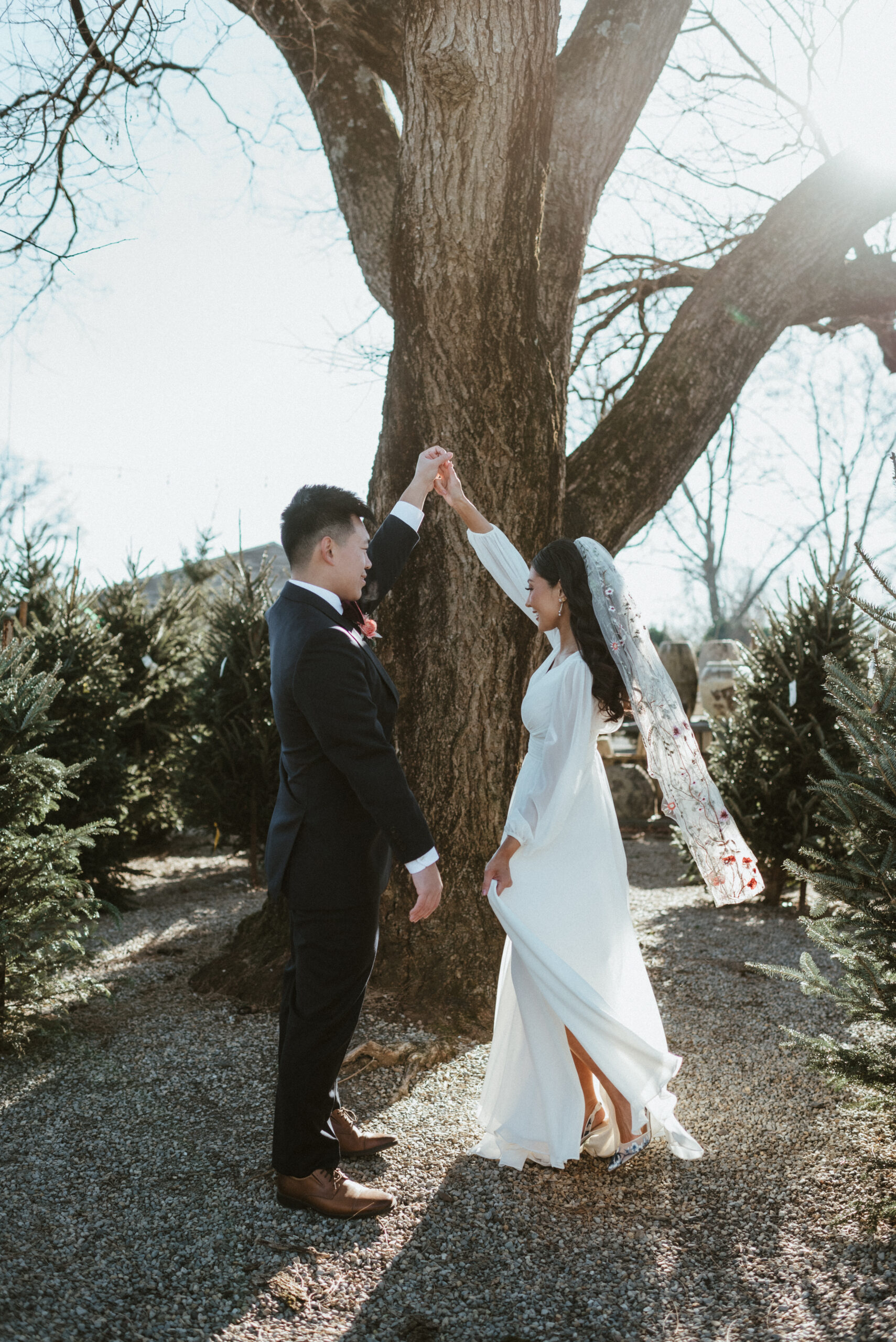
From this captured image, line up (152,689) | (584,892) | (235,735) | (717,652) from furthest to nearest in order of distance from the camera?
1. (717,652)
2. (152,689)
3. (235,735)
4. (584,892)

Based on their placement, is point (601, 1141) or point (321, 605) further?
point (601, 1141)

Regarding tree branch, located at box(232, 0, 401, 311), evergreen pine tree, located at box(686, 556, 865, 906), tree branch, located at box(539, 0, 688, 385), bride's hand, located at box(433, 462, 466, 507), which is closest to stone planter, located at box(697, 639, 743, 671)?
evergreen pine tree, located at box(686, 556, 865, 906)

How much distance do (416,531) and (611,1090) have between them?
6.85 ft

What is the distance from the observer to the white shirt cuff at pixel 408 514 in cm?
352

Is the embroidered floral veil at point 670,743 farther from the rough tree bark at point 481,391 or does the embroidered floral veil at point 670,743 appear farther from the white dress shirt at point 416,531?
the rough tree bark at point 481,391

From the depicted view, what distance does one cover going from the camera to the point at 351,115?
5.08 m

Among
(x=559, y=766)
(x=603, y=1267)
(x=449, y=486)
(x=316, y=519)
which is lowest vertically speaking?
(x=603, y=1267)

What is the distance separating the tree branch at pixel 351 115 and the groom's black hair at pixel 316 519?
258cm

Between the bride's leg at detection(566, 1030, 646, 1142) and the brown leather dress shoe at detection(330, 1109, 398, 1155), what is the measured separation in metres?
0.71

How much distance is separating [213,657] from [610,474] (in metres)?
4.30

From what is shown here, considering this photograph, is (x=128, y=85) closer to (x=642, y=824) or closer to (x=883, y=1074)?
(x=883, y=1074)

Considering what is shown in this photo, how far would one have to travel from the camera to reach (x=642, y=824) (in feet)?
35.6

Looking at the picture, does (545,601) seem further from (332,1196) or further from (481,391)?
(332,1196)

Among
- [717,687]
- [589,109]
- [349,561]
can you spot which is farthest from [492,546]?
[717,687]
